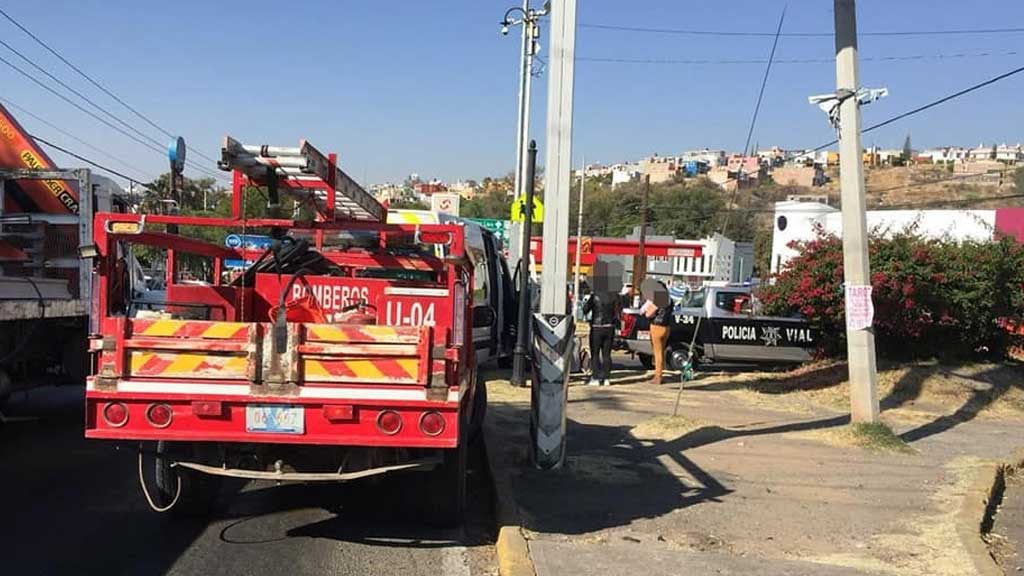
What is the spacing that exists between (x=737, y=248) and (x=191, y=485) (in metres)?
67.4

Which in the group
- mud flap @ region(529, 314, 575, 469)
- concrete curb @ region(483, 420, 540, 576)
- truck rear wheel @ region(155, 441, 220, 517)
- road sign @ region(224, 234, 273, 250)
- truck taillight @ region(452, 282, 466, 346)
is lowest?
concrete curb @ region(483, 420, 540, 576)

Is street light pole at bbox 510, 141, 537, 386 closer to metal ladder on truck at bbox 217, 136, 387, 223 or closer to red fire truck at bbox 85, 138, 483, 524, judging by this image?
metal ladder on truck at bbox 217, 136, 387, 223

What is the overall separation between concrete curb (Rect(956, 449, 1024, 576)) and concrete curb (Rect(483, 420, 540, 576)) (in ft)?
8.81

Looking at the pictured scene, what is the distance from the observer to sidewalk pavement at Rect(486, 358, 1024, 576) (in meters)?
5.79

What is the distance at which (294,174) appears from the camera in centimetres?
663

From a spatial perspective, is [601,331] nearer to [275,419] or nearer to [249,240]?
[249,240]

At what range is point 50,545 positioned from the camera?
5.91m

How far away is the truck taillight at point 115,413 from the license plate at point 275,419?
2.31 feet

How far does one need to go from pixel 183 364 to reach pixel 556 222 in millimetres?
3579

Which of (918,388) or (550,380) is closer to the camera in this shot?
(550,380)

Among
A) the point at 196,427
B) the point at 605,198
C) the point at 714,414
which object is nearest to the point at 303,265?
the point at 196,427

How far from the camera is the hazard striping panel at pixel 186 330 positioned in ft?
18.0

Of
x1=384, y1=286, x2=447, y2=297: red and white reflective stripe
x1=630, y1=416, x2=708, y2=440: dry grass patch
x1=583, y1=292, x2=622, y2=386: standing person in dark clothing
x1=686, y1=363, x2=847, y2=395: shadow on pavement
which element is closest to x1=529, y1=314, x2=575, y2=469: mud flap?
x1=384, y1=286, x2=447, y2=297: red and white reflective stripe

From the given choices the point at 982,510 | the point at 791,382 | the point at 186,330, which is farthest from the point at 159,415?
the point at 791,382
